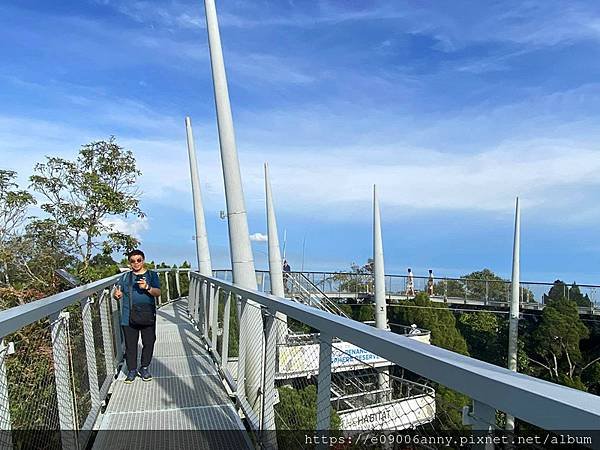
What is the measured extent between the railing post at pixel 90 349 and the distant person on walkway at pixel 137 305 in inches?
43.8

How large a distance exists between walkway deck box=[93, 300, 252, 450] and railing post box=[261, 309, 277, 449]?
336 millimetres

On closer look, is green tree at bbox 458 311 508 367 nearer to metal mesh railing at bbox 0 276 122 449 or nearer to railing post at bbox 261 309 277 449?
railing post at bbox 261 309 277 449

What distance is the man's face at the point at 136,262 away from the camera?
18.3 ft

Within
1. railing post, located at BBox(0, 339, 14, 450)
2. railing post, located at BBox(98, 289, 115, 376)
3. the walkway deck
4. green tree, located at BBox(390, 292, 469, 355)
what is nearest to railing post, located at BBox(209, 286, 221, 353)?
the walkway deck

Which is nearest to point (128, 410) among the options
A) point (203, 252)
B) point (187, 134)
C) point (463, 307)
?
point (203, 252)

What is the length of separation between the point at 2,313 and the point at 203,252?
13.5 m

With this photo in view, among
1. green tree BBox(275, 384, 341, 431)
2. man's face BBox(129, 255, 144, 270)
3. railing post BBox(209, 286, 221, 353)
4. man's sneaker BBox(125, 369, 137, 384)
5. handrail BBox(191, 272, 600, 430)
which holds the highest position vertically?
handrail BBox(191, 272, 600, 430)

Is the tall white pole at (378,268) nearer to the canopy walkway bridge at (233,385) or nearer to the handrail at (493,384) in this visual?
the canopy walkway bridge at (233,385)

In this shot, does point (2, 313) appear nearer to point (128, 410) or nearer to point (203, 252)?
point (128, 410)

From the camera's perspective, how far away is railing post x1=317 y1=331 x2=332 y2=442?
98.3 inches

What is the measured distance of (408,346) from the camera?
1726 mm

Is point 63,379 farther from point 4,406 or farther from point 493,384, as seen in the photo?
point 493,384

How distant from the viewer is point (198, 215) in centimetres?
1634

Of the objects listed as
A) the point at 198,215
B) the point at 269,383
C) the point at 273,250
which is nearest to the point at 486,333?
the point at 273,250
